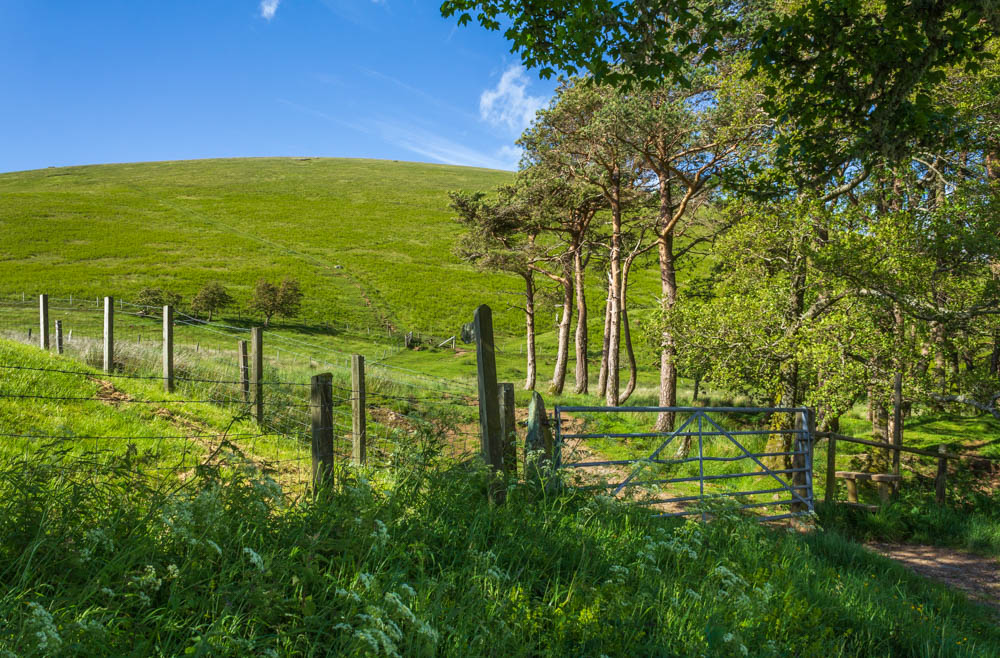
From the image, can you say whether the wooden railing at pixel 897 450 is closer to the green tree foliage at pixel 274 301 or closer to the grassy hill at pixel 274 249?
the grassy hill at pixel 274 249

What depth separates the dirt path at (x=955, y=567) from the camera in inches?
261

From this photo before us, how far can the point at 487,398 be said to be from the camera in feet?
16.1

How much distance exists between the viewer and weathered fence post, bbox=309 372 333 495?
4.42 m

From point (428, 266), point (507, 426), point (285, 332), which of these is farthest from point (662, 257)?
point (428, 266)

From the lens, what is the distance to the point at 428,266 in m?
62.3

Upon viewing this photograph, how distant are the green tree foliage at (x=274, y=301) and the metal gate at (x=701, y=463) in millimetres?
30944

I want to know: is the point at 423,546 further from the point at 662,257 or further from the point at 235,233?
the point at 235,233

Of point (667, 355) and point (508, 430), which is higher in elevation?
point (508, 430)

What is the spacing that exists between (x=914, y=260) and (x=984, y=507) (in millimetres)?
4734

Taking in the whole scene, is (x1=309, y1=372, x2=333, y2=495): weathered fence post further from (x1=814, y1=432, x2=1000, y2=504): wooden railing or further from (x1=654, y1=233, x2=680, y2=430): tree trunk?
(x1=654, y1=233, x2=680, y2=430): tree trunk

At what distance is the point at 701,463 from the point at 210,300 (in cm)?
4045

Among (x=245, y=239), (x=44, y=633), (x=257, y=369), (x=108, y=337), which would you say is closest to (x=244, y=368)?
(x=257, y=369)

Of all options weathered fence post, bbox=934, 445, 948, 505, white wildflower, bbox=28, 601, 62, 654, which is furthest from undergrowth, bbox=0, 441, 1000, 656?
weathered fence post, bbox=934, 445, 948, 505

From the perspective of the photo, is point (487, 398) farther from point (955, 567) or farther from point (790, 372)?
point (790, 372)
